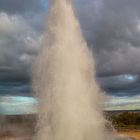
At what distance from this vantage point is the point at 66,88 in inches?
863

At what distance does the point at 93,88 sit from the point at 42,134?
13.0 ft

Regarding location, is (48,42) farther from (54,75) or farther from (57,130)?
(57,130)

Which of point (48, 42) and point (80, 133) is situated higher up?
point (48, 42)

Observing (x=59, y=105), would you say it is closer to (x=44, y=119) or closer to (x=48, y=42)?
(x=44, y=119)

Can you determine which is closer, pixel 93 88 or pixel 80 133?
pixel 80 133

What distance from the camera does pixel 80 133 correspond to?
69.2 ft

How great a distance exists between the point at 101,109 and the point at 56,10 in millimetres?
6363

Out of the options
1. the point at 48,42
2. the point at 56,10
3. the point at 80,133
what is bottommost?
the point at 80,133

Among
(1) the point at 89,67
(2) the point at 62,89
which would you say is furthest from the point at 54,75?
(1) the point at 89,67

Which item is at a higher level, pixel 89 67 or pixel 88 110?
pixel 89 67

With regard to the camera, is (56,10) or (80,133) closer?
(80,133)

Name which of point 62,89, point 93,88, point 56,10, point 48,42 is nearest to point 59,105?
point 62,89

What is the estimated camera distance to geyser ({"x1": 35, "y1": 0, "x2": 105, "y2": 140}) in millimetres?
20953

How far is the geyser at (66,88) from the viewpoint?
21.0 metres
